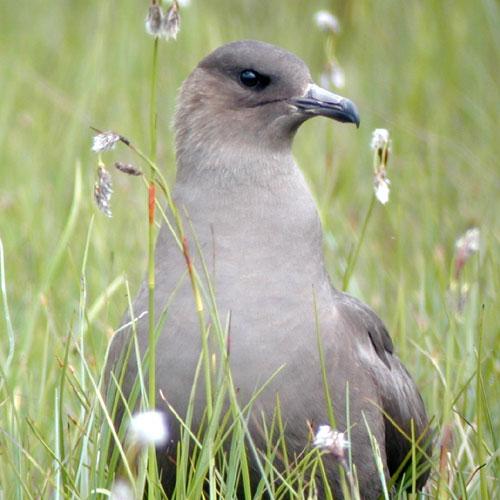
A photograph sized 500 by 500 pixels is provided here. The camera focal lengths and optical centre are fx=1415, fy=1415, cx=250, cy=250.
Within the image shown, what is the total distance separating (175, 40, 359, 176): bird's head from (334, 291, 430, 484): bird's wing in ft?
1.44

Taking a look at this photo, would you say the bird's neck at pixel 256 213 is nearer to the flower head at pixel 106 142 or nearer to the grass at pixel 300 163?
the grass at pixel 300 163

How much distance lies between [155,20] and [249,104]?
0.99 metres

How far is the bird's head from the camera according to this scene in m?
3.48

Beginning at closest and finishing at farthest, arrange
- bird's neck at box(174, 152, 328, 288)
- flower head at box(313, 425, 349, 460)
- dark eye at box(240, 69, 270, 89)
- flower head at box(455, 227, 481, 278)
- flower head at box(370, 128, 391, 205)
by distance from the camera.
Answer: flower head at box(313, 425, 349, 460)
flower head at box(370, 128, 391, 205)
bird's neck at box(174, 152, 328, 288)
flower head at box(455, 227, 481, 278)
dark eye at box(240, 69, 270, 89)

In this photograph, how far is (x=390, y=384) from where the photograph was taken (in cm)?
349

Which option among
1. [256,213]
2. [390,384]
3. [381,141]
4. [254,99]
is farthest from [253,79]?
[390,384]

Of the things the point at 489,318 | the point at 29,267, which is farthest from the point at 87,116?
the point at 489,318

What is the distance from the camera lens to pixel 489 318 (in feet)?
13.8

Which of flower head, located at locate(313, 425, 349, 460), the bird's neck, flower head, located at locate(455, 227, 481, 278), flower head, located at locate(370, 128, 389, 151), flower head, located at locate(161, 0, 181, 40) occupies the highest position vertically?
flower head, located at locate(161, 0, 181, 40)

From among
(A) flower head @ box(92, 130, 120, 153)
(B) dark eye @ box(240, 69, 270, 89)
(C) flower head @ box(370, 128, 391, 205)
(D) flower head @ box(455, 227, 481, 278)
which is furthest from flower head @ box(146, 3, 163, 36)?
(D) flower head @ box(455, 227, 481, 278)

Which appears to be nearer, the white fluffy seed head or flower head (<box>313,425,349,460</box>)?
flower head (<box>313,425,349,460</box>)

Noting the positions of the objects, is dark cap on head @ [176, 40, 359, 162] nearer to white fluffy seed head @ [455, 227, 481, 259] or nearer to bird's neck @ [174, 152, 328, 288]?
bird's neck @ [174, 152, 328, 288]

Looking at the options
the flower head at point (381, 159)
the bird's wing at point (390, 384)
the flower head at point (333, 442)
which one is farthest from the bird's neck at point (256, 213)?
the flower head at point (333, 442)

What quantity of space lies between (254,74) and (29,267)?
1378mm
